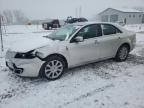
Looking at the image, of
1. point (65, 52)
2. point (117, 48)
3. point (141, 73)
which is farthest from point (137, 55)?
point (65, 52)

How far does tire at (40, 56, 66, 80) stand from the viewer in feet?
14.3

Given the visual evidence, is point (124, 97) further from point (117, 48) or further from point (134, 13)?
point (134, 13)

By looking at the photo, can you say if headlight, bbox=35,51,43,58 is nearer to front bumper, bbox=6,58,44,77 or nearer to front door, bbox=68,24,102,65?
front bumper, bbox=6,58,44,77

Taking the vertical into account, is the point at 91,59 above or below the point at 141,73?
above

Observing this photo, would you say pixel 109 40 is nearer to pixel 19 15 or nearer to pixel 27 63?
pixel 27 63

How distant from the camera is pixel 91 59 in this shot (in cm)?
518

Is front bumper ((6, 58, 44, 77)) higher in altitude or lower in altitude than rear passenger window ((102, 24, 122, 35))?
lower

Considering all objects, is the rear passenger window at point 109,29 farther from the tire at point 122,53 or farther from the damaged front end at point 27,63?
the damaged front end at point 27,63

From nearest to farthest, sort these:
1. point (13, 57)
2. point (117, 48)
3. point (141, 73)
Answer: point (13, 57)
point (141, 73)
point (117, 48)

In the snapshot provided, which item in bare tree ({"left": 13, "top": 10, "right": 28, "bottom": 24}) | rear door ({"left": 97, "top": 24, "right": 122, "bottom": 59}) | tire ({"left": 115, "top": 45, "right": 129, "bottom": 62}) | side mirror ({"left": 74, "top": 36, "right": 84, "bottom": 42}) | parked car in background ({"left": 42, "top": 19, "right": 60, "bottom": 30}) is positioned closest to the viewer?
side mirror ({"left": 74, "top": 36, "right": 84, "bottom": 42})

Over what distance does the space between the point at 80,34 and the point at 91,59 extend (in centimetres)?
87

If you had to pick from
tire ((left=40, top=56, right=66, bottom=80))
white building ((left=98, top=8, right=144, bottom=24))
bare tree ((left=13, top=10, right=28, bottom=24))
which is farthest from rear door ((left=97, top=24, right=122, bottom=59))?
bare tree ((left=13, top=10, right=28, bottom=24))

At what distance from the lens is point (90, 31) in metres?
5.21

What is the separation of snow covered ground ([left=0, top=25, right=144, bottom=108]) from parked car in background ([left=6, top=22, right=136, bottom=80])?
35 centimetres
